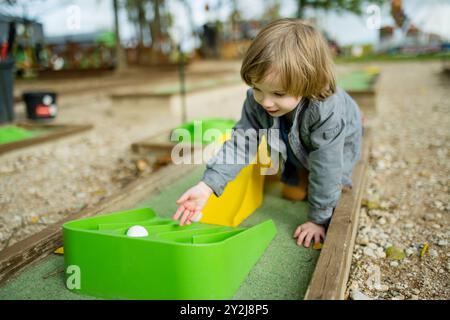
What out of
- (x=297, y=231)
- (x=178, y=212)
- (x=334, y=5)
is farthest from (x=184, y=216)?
(x=334, y=5)

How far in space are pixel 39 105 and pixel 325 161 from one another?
10.5 ft

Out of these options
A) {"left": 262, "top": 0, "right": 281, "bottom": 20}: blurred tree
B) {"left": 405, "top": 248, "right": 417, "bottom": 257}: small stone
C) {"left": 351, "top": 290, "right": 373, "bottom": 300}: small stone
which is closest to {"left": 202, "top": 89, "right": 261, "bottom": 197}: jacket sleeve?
{"left": 351, "top": 290, "right": 373, "bottom": 300}: small stone

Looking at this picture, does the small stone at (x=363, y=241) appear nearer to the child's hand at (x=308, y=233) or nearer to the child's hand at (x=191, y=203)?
the child's hand at (x=308, y=233)

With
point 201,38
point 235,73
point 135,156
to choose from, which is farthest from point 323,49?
point 201,38

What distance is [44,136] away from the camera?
10.0 feet

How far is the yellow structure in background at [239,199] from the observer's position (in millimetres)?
1472

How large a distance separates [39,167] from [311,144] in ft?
6.20

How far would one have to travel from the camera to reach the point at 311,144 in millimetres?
1405

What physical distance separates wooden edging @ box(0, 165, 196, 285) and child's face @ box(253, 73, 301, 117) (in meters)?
0.74

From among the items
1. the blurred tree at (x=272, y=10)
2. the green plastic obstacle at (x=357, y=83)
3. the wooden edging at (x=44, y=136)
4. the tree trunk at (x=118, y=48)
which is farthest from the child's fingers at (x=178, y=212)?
the blurred tree at (x=272, y=10)

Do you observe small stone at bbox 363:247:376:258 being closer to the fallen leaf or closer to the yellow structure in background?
the fallen leaf

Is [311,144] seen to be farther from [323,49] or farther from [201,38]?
[201,38]

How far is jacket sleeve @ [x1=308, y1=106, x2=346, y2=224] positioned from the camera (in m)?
1.33

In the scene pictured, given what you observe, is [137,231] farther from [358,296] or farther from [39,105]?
[39,105]
